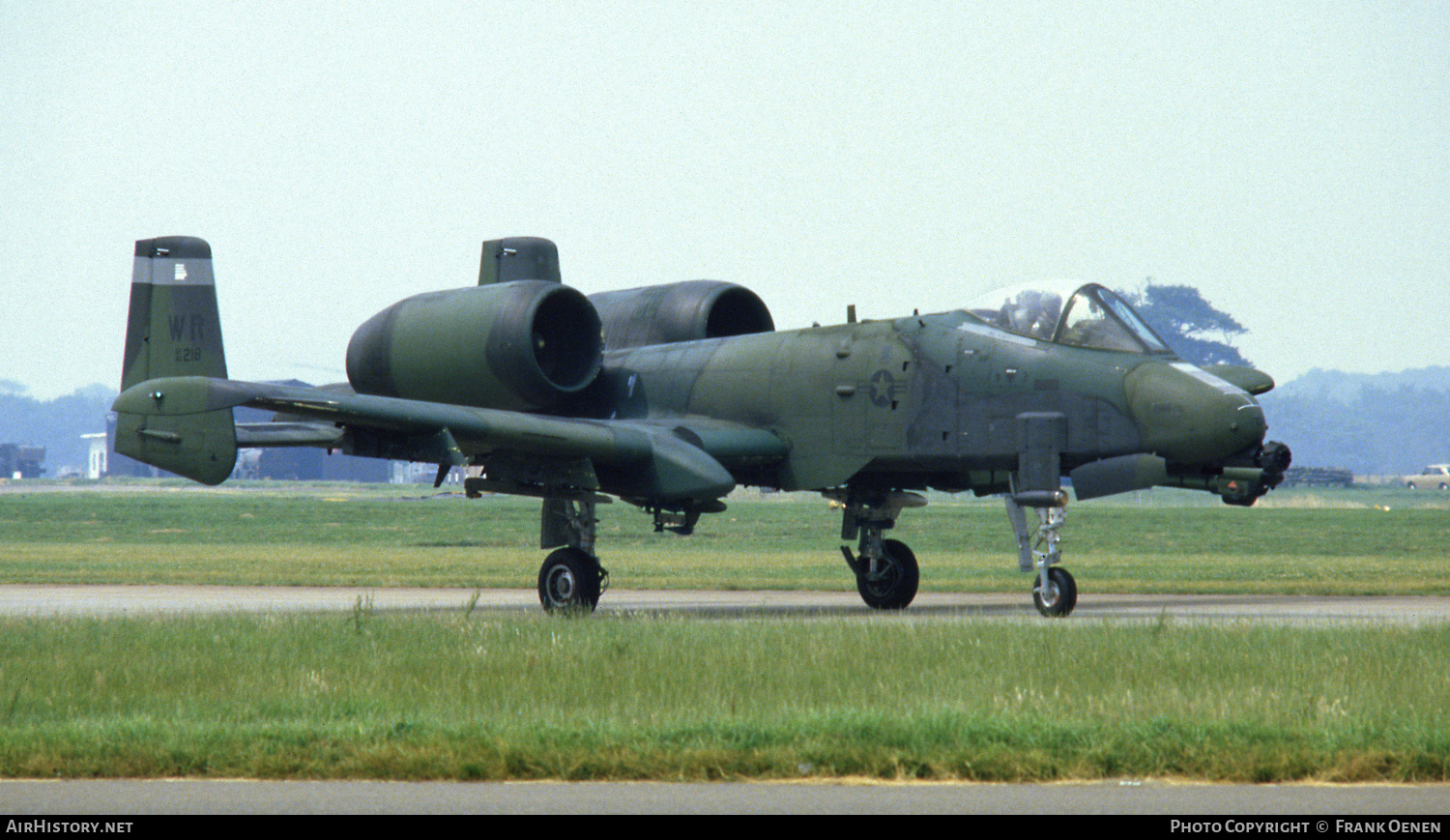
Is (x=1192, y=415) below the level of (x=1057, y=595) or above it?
above

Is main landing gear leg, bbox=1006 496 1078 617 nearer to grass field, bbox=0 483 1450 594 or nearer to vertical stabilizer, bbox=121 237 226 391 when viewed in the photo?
grass field, bbox=0 483 1450 594

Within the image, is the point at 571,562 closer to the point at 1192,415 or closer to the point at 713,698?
the point at 1192,415

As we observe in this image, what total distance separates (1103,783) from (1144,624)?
770 cm

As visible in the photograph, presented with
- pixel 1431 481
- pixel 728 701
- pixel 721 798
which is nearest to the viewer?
pixel 721 798

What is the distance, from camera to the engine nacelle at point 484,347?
797 inches

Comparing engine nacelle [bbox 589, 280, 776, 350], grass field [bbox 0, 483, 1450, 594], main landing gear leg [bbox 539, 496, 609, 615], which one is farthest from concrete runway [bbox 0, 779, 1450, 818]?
grass field [bbox 0, 483, 1450, 594]

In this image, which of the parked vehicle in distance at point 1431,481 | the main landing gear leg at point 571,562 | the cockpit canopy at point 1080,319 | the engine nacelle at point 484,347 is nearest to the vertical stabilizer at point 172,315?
the engine nacelle at point 484,347

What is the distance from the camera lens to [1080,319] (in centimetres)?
1778

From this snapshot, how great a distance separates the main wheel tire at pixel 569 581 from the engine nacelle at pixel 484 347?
2.69 meters

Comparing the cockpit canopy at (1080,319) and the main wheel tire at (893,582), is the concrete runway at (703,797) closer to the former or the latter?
the cockpit canopy at (1080,319)

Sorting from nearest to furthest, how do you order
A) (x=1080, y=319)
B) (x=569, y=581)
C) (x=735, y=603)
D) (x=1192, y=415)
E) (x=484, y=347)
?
(x=1192, y=415) < (x=1080, y=319) < (x=569, y=581) < (x=484, y=347) < (x=735, y=603)

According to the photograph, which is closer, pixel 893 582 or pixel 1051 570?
pixel 1051 570

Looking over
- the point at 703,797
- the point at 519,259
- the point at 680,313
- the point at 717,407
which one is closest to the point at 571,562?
the point at 717,407

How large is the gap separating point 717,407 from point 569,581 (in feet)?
10.9
